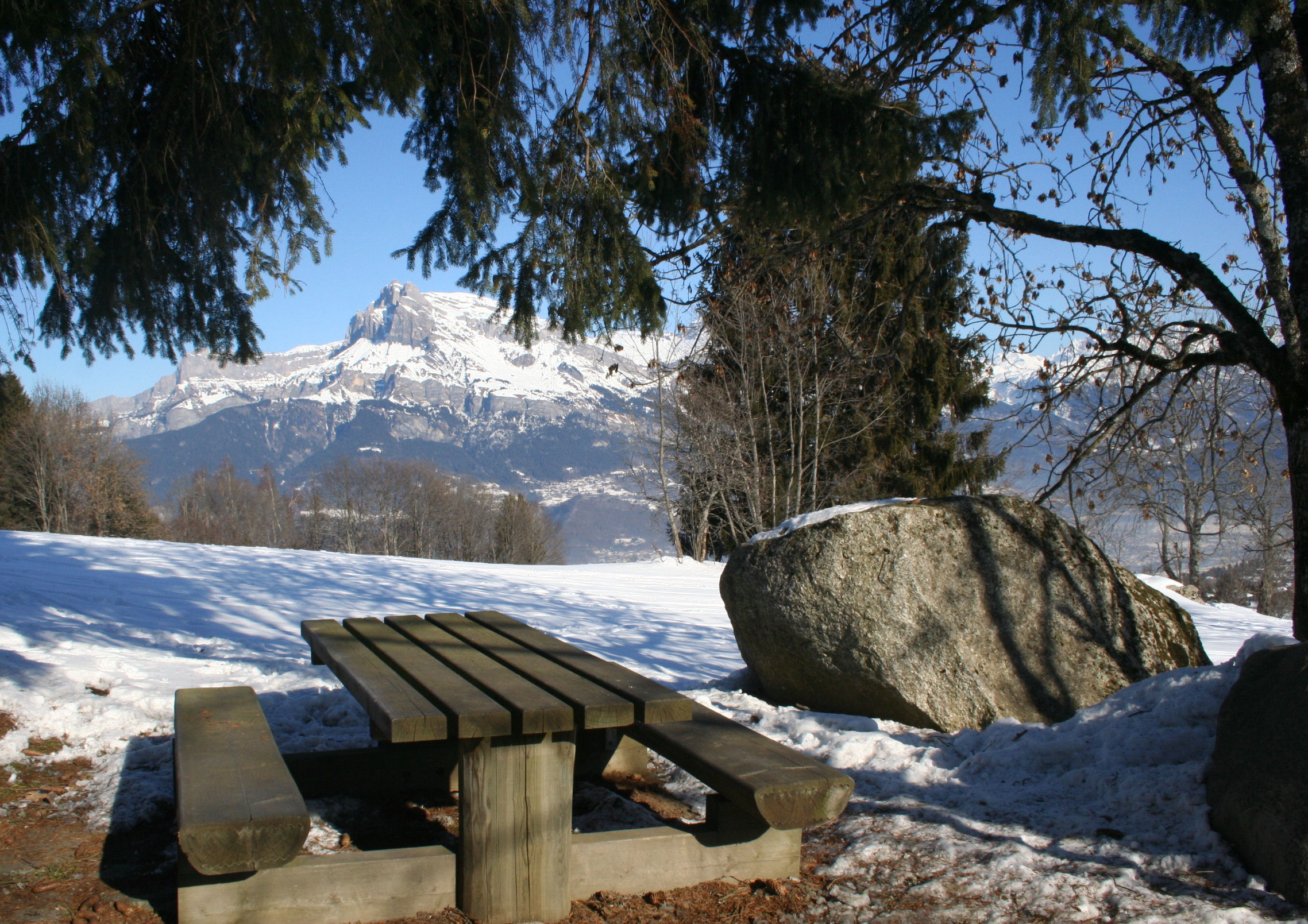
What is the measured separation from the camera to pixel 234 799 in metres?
2.16

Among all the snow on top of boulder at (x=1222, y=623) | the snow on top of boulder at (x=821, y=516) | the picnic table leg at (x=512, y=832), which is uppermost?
the snow on top of boulder at (x=821, y=516)

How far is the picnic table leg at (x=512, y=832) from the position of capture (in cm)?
235

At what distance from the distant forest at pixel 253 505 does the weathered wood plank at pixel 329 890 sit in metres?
38.0

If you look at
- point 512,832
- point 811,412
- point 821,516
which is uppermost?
point 811,412

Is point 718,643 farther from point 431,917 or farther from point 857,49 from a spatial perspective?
point 431,917

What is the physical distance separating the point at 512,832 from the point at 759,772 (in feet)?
2.24

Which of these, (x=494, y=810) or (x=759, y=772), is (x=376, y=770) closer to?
(x=494, y=810)

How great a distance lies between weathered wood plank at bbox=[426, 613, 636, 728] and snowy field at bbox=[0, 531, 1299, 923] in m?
0.82

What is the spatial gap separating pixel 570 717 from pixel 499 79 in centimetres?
286

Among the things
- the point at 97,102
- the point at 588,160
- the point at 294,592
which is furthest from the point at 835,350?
the point at 97,102

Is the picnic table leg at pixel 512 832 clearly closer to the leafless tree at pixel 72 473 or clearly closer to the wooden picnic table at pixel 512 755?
the wooden picnic table at pixel 512 755

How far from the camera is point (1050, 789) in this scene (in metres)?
3.27

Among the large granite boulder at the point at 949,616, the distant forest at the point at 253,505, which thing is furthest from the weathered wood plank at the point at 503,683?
the distant forest at the point at 253,505

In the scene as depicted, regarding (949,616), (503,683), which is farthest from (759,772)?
(949,616)
